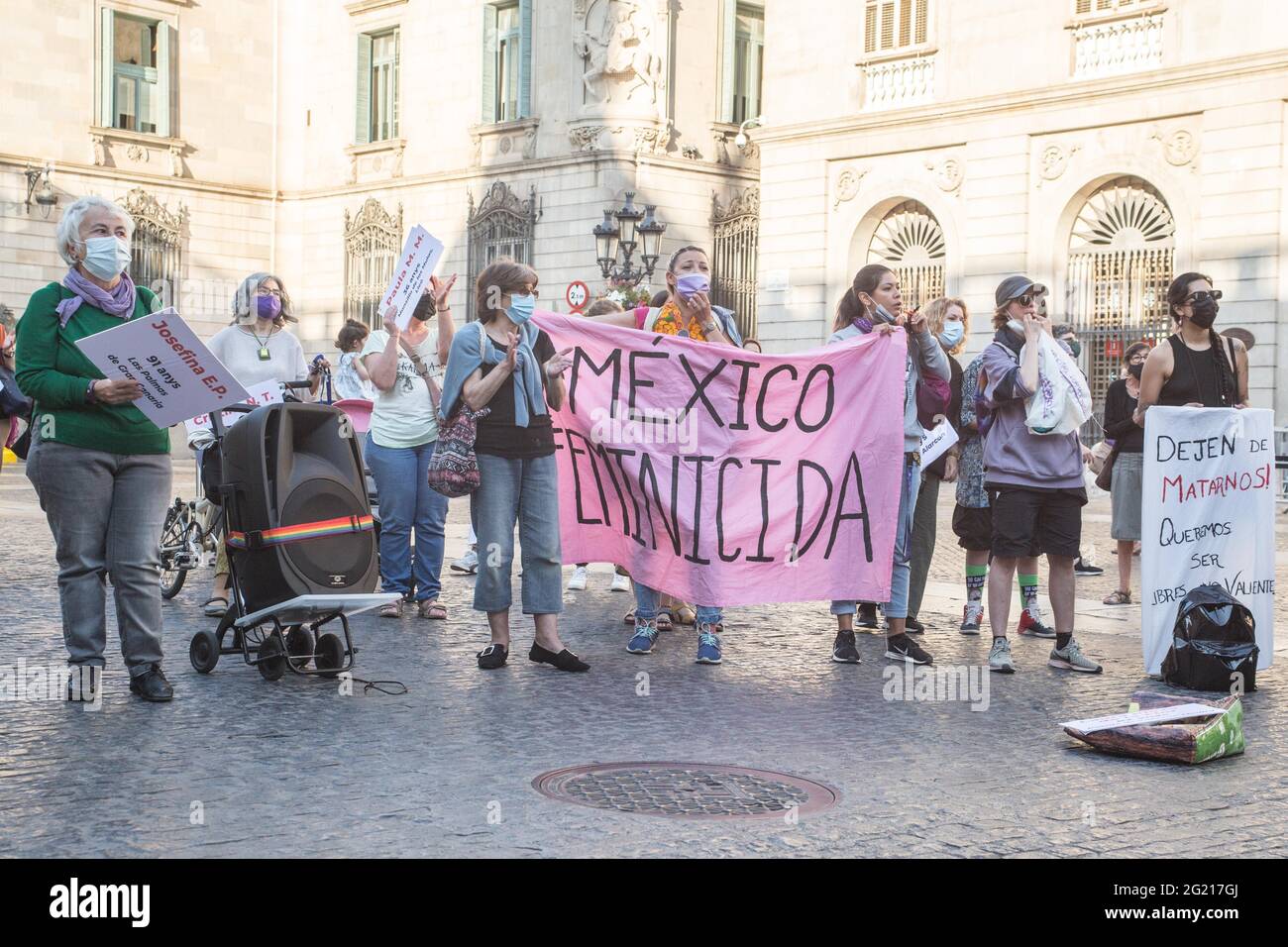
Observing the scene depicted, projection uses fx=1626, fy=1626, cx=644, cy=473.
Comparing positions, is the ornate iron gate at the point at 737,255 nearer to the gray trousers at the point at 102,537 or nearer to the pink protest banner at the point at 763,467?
the pink protest banner at the point at 763,467

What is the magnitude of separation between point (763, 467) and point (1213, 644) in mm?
2364

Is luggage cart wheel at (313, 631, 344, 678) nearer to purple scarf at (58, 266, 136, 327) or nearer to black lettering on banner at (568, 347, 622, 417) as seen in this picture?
purple scarf at (58, 266, 136, 327)

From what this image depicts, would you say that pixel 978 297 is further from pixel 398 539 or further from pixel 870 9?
pixel 398 539

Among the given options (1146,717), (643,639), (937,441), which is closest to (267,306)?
(643,639)

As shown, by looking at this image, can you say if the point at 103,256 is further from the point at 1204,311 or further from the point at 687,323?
the point at 1204,311

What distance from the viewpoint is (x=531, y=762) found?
584 centimetres

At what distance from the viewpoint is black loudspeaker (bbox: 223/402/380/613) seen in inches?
291

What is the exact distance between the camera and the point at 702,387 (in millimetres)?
8500

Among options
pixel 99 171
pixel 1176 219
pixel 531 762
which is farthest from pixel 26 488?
pixel 531 762

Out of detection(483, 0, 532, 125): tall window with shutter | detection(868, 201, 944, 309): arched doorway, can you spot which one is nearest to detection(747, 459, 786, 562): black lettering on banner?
detection(868, 201, 944, 309): arched doorway

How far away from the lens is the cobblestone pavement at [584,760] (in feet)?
15.9

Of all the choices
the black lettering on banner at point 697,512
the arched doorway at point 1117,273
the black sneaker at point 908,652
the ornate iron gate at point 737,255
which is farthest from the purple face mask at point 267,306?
the ornate iron gate at point 737,255

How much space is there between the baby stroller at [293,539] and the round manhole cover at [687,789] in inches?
78.1

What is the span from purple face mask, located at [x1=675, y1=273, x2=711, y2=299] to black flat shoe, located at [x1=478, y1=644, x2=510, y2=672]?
6.77 feet
